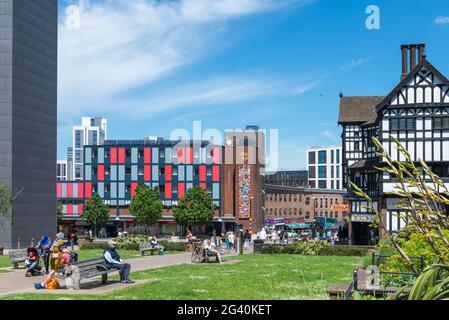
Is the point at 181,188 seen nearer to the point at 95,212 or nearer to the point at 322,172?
the point at 95,212

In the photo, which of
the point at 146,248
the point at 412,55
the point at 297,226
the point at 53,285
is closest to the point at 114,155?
the point at 297,226

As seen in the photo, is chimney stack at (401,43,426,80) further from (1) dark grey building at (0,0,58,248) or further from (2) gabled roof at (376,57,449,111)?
(1) dark grey building at (0,0,58,248)

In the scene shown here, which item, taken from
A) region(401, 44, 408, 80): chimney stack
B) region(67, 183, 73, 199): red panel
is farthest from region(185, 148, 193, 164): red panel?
region(401, 44, 408, 80): chimney stack

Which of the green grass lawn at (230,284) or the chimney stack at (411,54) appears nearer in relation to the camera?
the green grass lawn at (230,284)

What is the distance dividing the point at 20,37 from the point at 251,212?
4306cm

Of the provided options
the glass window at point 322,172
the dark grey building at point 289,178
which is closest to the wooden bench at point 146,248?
the dark grey building at point 289,178

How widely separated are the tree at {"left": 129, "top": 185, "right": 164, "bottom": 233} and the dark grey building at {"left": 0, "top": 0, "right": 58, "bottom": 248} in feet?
49.1

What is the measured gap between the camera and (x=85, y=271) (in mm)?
17328

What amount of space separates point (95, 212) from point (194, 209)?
14494mm

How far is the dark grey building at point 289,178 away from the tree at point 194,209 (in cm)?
8549

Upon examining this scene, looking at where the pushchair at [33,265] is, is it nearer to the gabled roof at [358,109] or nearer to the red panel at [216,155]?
the gabled roof at [358,109]

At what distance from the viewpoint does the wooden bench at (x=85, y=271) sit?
16.9 metres
